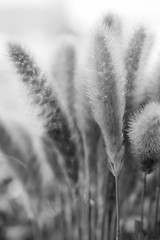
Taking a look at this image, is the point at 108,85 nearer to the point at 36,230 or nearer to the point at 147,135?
the point at 147,135

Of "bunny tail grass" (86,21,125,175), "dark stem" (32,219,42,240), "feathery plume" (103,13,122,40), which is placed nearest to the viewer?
"bunny tail grass" (86,21,125,175)

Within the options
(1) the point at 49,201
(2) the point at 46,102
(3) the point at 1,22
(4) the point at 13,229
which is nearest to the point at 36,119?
(2) the point at 46,102

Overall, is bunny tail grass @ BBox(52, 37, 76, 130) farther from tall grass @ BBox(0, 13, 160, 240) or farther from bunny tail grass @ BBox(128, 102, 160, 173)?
bunny tail grass @ BBox(128, 102, 160, 173)

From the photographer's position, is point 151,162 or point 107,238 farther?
point 107,238

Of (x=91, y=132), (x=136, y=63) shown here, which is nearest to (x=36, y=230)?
(x=91, y=132)

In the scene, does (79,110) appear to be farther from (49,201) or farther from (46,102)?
(49,201)

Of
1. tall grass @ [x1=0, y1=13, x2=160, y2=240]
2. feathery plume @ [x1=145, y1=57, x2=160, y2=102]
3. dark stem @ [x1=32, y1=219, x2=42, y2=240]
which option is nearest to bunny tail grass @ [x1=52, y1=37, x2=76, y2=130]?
tall grass @ [x1=0, y1=13, x2=160, y2=240]

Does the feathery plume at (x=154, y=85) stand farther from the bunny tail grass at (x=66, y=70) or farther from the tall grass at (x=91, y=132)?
the bunny tail grass at (x=66, y=70)
